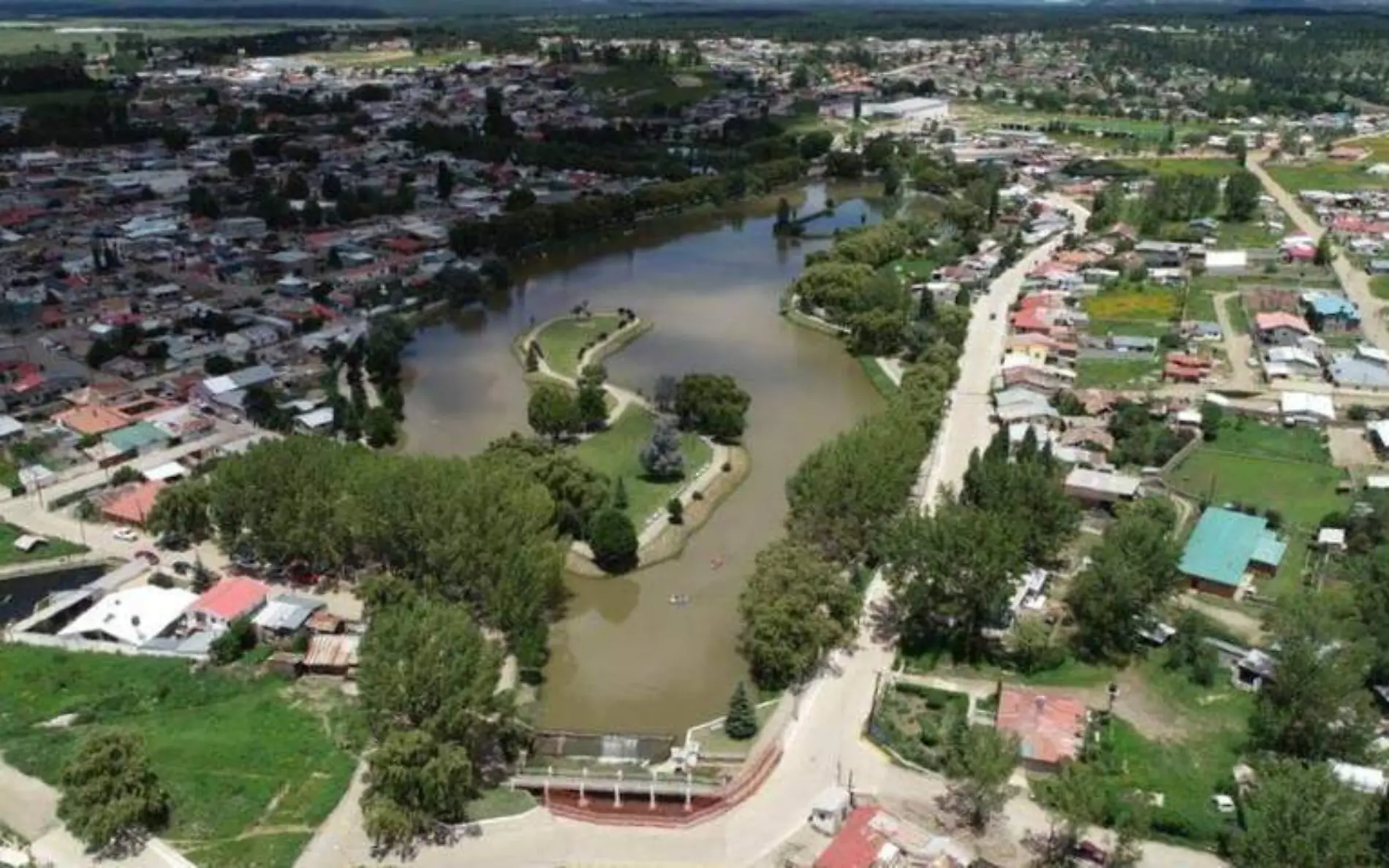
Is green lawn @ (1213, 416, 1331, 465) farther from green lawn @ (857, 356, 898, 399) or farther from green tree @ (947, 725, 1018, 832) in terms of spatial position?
green tree @ (947, 725, 1018, 832)

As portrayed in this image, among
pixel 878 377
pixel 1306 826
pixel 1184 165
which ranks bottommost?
pixel 878 377

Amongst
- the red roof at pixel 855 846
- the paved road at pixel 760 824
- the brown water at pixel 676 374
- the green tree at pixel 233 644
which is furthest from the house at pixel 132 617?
the red roof at pixel 855 846

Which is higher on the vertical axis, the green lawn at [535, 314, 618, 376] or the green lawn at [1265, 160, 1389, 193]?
the green lawn at [1265, 160, 1389, 193]

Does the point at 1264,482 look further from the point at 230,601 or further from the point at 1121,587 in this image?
the point at 230,601

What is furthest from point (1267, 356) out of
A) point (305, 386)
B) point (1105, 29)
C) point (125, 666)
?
point (1105, 29)

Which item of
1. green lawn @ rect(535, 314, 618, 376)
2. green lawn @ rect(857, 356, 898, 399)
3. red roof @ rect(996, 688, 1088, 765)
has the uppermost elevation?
red roof @ rect(996, 688, 1088, 765)

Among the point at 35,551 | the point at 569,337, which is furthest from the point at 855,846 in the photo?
the point at 569,337

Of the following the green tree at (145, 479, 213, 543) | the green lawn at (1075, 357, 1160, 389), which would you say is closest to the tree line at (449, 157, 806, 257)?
the green tree at (145, 479, 213, 543)
